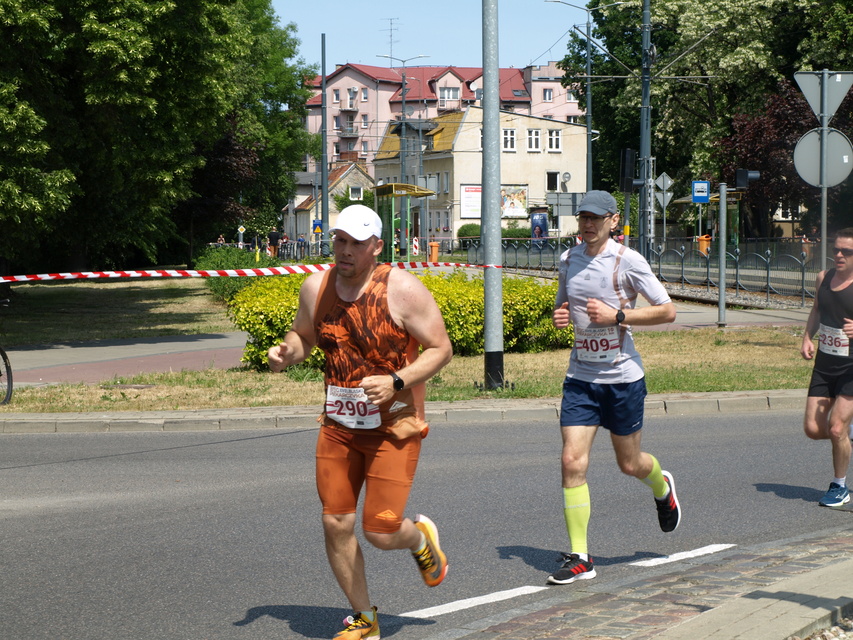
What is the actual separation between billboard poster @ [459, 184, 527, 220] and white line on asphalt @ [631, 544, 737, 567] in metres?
88.7

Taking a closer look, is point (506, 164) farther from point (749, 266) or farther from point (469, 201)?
point (749, 266)

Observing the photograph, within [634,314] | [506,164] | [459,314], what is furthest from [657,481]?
[506,164]

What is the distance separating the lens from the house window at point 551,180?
98250 mm

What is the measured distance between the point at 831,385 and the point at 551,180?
9201 centimetres

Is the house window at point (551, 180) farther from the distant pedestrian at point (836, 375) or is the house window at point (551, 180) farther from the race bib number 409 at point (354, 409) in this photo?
the race bib number 409 at point (354, 409)

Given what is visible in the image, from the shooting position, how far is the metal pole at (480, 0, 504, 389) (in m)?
12.4

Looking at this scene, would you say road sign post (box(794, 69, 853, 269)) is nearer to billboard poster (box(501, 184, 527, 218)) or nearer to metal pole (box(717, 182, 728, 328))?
metal pole (box(717, 182, 728, 328))

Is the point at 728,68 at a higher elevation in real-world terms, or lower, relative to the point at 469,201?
higher

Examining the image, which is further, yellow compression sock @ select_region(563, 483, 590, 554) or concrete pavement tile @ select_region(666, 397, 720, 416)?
concrete pavement tile @ select_region(666, 397, 720, 416)

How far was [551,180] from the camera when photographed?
324 feet

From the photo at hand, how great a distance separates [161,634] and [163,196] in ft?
60.1

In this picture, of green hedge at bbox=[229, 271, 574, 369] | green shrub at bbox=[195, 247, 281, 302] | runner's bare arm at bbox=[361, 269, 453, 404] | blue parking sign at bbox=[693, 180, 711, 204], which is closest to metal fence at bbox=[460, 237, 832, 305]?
blue parking sign at bbox=[693, 180, 711, 204]

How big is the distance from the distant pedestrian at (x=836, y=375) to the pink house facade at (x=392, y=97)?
12639cm

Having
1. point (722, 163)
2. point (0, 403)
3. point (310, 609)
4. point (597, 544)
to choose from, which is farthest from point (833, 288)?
point (722, 163)
